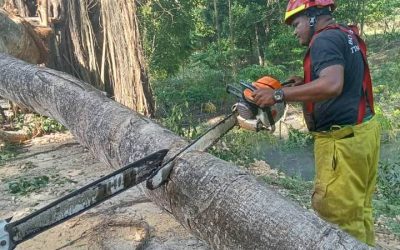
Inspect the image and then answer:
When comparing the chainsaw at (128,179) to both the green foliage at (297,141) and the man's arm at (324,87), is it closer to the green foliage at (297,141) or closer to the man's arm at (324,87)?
the man's arm at (324,87)

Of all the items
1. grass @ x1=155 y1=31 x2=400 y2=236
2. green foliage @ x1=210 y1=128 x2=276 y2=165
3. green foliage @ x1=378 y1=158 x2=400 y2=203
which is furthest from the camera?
green foliage @ x1=210 y1=128 x2=276 y2=165

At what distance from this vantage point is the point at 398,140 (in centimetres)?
938

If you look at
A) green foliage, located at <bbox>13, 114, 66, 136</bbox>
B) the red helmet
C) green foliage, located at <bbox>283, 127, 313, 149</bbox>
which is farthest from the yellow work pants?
green foliage, located at <bbox>283, 127, 313, 149</bbox>

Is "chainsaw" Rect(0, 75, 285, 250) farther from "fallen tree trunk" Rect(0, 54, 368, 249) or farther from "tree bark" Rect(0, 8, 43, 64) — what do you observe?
"tree bark" Rect(0, 8, 43, 64)

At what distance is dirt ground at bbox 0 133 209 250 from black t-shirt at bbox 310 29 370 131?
128 cm

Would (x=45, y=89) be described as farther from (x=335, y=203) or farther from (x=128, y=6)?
(x=335, y=203)

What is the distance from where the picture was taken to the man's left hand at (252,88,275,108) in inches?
105

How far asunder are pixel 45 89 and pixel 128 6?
2517mm

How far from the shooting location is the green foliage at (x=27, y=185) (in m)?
4.67


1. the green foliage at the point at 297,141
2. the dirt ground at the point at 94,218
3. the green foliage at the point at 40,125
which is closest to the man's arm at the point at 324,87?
the dirt ground at the point at 94,218

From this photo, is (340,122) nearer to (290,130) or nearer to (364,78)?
(364,78)

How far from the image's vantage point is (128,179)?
8.71ft

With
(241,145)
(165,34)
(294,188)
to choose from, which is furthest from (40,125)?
(165,34)

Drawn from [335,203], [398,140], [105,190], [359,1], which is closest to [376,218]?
[335,203]
